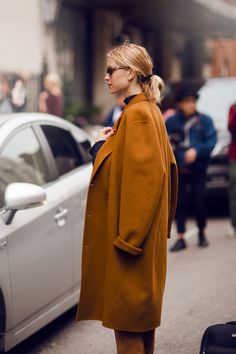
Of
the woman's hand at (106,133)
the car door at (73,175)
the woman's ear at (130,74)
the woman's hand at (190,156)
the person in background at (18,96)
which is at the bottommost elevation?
the person in background at (18,96)

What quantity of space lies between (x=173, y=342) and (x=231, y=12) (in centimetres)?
1921

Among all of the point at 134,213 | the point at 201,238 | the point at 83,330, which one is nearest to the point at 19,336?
the point at 83,330

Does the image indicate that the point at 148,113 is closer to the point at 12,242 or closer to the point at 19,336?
the point at 12,242

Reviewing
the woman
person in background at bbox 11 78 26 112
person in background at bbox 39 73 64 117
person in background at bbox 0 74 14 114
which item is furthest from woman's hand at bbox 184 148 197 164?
A: person in background at bbox 39 73 64 117

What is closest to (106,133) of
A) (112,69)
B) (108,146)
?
(108,146)

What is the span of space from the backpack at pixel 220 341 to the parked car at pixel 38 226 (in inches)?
47.8

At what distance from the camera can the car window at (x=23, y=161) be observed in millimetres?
5168

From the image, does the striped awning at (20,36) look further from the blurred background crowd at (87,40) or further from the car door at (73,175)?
the car door at (73,175)

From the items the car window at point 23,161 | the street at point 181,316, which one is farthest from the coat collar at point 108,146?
the street at point 181,316

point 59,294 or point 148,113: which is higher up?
point 148,113

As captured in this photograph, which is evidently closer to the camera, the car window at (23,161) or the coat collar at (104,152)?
the coat collar at (104,152)

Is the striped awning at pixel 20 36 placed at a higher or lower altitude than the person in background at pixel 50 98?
higher

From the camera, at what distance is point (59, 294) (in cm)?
544

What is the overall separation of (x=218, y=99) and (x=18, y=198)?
7805 millimetres
